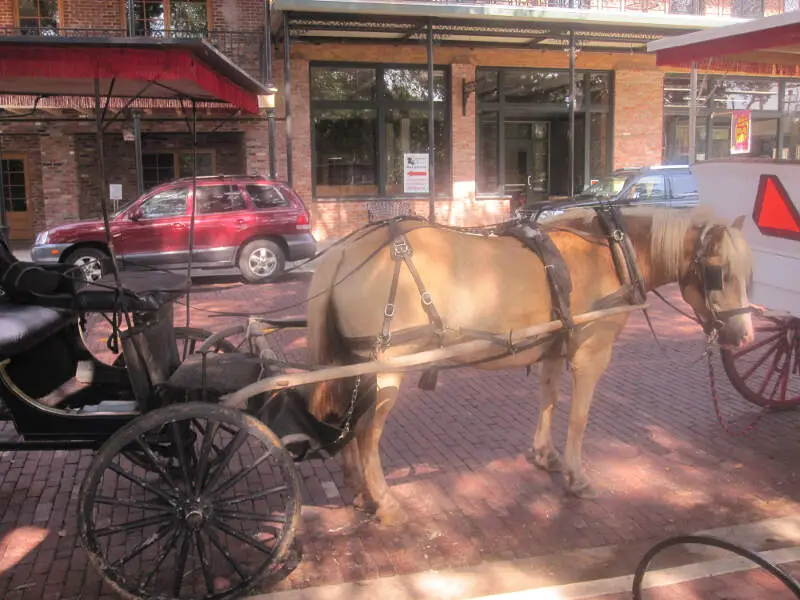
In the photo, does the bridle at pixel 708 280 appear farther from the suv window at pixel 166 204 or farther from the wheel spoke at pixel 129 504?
the suv window at pixel 166 204

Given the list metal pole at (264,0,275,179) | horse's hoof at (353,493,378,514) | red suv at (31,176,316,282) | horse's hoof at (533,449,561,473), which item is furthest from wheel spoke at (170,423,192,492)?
metal pole at (264,0,275,179)

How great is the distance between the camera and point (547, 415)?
16.0 feet

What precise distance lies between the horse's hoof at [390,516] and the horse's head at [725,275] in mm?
2308

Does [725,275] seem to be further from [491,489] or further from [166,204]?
[166,204]

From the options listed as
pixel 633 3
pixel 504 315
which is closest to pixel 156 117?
pixel 633 3

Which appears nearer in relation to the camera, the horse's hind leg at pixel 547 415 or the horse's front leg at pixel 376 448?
the horse's front leg at pixel 376 448

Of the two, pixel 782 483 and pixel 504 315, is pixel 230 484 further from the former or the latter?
pixel 782 483

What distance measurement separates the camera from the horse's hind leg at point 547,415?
4809 millimetres

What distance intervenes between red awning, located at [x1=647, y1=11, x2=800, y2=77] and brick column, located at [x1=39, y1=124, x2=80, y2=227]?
16420 mm

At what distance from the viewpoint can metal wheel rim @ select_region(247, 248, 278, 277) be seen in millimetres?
13430

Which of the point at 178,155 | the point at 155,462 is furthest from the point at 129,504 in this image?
the point at 178,155

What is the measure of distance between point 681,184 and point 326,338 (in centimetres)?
1245

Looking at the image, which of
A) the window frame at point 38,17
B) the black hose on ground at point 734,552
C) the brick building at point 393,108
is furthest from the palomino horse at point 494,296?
the window frame at point 38,17

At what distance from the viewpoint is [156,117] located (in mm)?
17859
